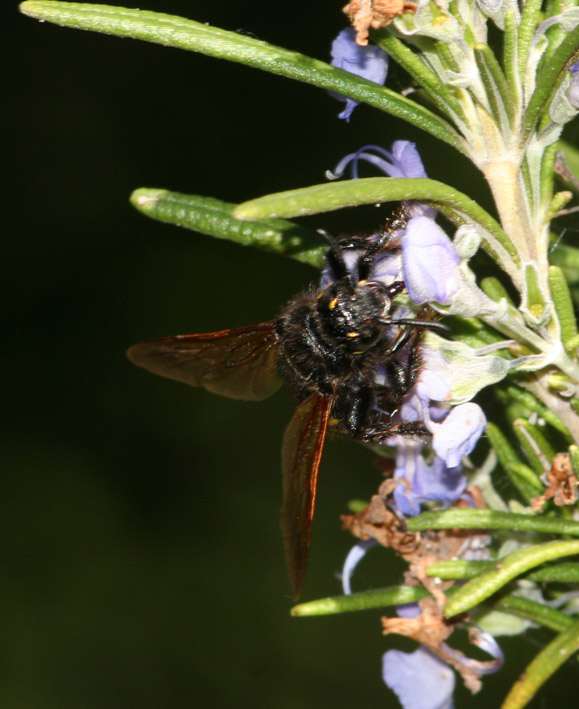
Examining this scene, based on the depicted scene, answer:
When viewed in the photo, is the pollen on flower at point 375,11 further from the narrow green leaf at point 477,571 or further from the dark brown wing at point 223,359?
the narrow green leaf at point 477,571

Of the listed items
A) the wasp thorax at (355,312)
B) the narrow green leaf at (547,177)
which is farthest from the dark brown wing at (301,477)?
the narrow green leaf at (547,177)

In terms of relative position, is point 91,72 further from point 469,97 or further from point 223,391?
point 469,97

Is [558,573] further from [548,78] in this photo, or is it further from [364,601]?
[548,78]

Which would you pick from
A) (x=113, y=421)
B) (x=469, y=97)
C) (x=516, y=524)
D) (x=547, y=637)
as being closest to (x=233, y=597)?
(x=113, y=421)

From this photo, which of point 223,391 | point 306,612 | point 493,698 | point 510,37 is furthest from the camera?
point 493,698

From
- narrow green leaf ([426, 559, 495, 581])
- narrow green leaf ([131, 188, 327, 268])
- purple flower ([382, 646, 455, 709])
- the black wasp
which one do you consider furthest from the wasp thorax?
purple flower ([382, 646, 455, 709])

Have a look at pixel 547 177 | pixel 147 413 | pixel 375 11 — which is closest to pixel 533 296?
pixel 547 177
